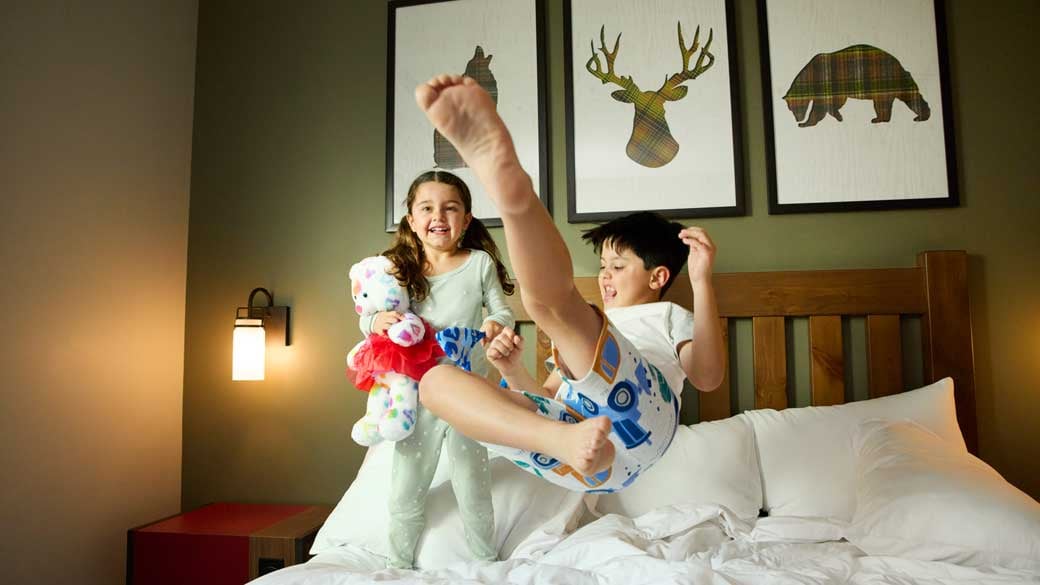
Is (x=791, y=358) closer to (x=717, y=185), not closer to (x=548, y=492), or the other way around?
(x=717, y=185)

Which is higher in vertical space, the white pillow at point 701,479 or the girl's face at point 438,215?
the girl's face at point 438,215

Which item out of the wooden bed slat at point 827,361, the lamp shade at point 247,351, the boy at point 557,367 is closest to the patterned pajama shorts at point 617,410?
the boy at point 557,367

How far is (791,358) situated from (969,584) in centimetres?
106

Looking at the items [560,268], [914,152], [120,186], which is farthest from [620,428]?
[120,186]

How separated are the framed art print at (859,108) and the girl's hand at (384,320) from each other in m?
1.36

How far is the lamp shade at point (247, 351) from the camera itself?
2414 millimetres

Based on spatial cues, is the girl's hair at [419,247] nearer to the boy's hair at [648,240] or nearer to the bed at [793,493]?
the boy's hair at [648,240]

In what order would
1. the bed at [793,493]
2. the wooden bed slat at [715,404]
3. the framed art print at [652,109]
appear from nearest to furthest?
1. the bed at [793,493]
2. the wooden bed slat at [715,404]
3. the framed art print at [652,109]

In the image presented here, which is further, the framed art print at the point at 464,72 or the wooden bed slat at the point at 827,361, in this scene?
the framed art print at the point at 464,72

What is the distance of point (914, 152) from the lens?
7.43 feet

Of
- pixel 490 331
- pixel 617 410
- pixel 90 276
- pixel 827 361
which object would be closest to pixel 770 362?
pixel 827 361

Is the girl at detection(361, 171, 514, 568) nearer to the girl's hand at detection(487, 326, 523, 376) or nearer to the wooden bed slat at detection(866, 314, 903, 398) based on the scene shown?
the girl's hand at detection(487, 326, 523, 376)

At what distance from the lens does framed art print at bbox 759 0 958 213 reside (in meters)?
2.26

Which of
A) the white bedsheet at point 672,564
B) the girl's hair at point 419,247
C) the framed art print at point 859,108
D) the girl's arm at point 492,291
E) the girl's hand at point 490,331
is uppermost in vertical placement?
the framed art print at point 859,108
